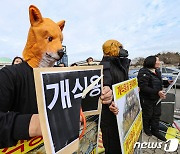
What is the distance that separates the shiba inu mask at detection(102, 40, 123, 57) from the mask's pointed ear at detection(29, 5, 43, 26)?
1.08m

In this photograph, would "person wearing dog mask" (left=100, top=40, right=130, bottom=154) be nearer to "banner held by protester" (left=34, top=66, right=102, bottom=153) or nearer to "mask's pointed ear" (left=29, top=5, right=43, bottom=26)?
"mask's pointed ear" (left=29, top=5, right=43, bottom=26)

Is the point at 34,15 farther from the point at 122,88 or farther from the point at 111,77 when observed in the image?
the point at 111,77

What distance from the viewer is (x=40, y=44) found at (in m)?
1.25

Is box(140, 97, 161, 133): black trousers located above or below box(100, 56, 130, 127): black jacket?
below

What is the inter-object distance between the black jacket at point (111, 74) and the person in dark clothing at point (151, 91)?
1.24 m

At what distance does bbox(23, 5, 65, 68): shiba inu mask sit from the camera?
1.24 meters

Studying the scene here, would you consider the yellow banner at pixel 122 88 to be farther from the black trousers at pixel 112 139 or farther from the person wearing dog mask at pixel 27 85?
the black trousers at pixel 112 139

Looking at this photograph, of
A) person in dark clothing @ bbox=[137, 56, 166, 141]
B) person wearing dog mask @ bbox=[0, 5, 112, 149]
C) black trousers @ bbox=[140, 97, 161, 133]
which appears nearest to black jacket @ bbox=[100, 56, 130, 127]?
person wearing dog mask @ bbox=[0, 5, 112, 149]

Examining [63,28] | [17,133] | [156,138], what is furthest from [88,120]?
[156,138]

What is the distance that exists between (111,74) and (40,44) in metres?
1.02

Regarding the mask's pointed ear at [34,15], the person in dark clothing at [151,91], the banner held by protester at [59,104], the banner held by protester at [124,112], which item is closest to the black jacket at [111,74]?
the banner held by protester at [124,112]

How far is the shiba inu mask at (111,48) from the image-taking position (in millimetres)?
2209

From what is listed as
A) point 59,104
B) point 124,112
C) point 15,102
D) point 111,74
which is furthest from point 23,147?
point 111,74

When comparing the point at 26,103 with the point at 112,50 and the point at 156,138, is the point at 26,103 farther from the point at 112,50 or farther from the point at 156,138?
the point at 156,138
